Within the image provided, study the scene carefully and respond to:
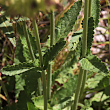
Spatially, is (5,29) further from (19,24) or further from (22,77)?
(22,77)

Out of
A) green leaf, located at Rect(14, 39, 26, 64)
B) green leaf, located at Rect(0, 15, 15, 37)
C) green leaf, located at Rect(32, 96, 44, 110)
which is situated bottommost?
green leaf, located at Rect(32, 96, 44, 110)

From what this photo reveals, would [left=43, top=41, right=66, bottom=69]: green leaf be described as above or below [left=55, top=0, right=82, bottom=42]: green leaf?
below

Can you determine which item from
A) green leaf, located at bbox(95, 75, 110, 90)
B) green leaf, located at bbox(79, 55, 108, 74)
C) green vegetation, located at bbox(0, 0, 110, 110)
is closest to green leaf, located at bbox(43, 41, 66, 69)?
green vegetation, located at bbox(0, 0, 110, 110)

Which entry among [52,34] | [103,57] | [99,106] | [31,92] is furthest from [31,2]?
[103,57]

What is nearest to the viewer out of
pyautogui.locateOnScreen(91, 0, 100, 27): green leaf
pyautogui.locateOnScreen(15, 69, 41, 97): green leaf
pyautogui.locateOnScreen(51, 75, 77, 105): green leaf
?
pyautogui.locateOnScreen(91, 0, 100, 27): green leaf

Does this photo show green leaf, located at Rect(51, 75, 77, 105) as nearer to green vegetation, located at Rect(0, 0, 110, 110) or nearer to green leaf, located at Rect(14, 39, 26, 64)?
green vegetation, located at Rect(0, 0, 110, 110)

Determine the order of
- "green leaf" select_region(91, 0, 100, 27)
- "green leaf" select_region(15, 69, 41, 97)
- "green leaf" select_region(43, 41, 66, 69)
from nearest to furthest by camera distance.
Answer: "green leaf" select_region(43, 41, 66, 69)
"green leaf" select_region(91, 0, 100, 27)
"green leaf" select_region(15, 69, 41, 97)

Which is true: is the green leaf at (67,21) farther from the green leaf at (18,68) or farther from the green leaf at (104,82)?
the green leaf at (104,82)

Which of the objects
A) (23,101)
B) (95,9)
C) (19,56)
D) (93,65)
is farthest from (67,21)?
(23,101)
